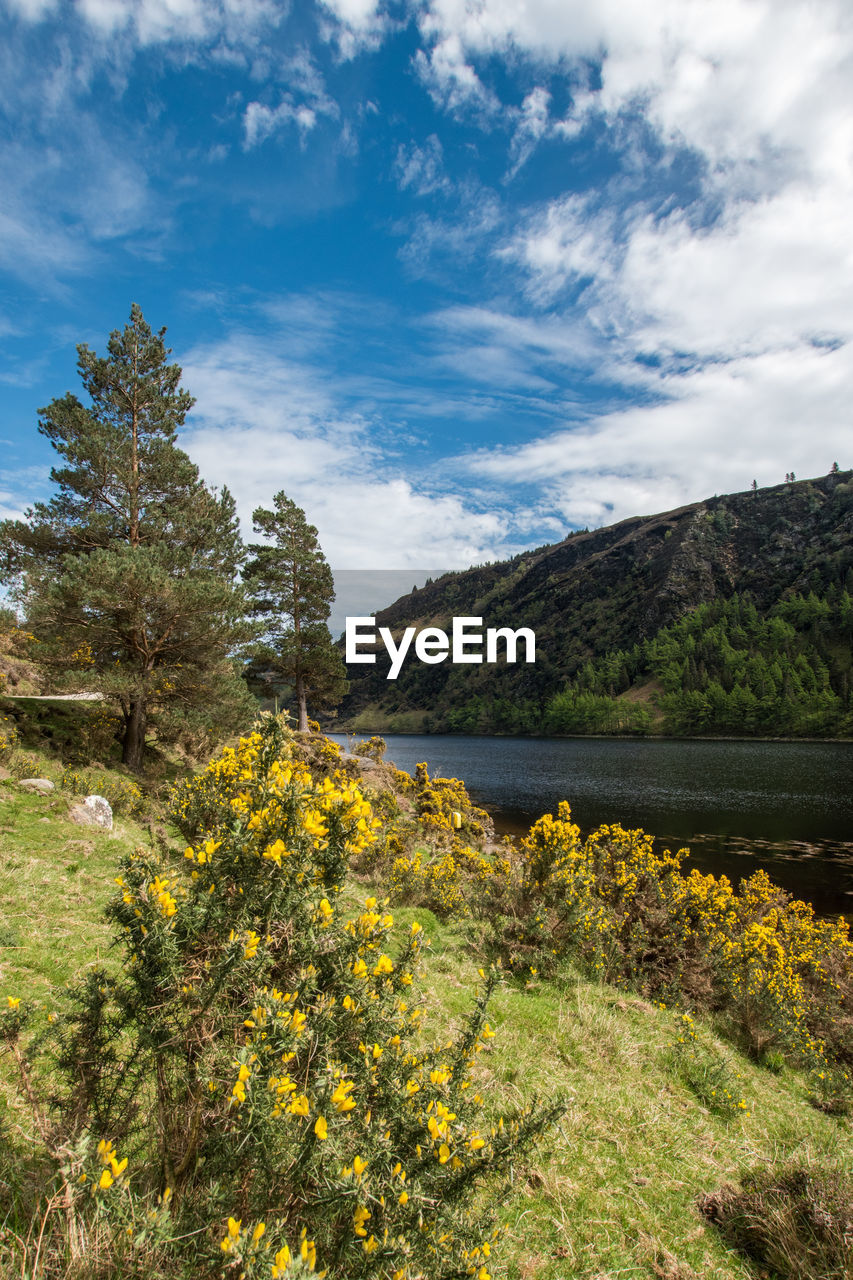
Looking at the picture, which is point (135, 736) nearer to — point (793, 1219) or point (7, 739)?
point (7, 739)

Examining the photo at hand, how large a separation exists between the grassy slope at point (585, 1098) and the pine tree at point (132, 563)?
581 centimetres

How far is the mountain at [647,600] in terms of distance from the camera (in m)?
125

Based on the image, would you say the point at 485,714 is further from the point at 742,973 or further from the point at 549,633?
the point at 742,973

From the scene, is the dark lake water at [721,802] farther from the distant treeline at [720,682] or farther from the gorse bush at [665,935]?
the distant treeline at [720,682]

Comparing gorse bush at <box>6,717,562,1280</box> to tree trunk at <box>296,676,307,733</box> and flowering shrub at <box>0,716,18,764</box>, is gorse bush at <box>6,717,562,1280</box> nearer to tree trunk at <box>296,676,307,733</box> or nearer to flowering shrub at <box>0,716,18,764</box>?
flowering shrub at <box>0,716,18,764</box>

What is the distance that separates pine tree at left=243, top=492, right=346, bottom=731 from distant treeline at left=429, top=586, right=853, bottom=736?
272 ft

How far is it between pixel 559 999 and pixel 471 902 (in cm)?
289

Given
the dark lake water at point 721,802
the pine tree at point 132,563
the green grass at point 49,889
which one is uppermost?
the pine tree at point 132,563

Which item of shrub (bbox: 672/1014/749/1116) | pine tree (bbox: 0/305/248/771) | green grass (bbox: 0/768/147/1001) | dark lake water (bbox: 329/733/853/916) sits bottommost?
dark lake water (bbox: 329/733/853/916)

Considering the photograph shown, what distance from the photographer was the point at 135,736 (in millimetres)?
14688

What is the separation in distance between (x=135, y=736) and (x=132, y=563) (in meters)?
5.08

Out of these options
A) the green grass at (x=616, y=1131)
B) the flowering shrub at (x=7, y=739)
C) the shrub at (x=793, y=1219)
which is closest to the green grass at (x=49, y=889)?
the flowering shrub at (x=7, y=739)

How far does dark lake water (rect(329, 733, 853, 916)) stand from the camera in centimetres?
1864

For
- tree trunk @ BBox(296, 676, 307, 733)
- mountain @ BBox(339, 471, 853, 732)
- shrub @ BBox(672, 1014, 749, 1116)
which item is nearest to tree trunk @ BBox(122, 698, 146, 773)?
tree trunk @ BBox(296, 676, 307, 733)
